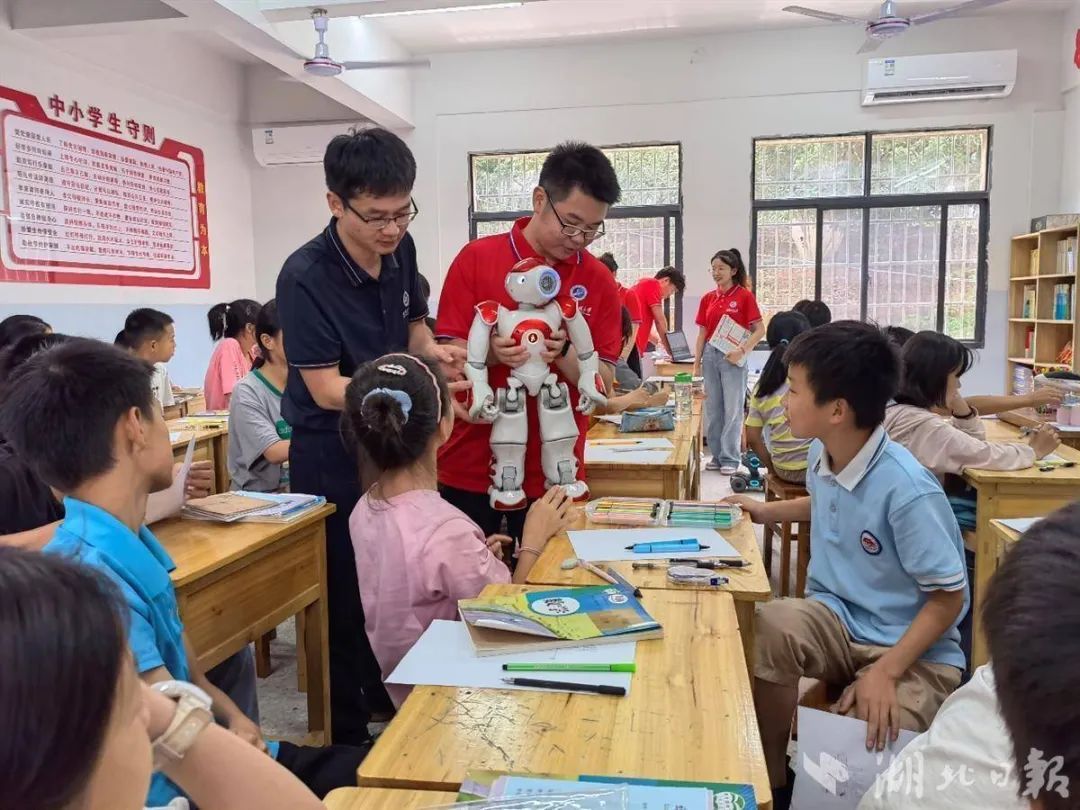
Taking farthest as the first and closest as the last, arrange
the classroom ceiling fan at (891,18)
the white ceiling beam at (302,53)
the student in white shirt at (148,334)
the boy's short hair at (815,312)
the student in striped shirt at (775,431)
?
the boy's short hair at (815,312), the white ceiling beam at (302,53), the classroom ceiling fan at (891,18), the student in white shirt at (148,334), the student in striped shirt at (775,431)

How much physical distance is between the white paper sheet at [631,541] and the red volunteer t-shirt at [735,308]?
4434 mm

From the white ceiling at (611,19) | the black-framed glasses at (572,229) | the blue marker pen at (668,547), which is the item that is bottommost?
the blue marker pen at (668,547)

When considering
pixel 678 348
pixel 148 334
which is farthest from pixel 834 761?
pixel 678 348

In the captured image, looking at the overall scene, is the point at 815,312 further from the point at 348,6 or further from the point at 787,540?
the point at 348,6

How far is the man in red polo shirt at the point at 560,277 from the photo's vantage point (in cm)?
182

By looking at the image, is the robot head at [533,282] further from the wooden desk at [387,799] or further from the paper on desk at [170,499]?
the wooden desk at [387,799]

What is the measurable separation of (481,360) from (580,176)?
483mm

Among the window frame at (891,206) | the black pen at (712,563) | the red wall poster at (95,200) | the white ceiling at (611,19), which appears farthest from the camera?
the window frame at (891,206)

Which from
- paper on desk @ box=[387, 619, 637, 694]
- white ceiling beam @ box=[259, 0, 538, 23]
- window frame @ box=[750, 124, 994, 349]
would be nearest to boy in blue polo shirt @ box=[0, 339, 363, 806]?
paper on desk @ box=[387, 619, 637, 694]

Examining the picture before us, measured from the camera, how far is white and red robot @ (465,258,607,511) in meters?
1.85

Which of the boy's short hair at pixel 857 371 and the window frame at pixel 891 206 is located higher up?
the window frame at pixel 891 206

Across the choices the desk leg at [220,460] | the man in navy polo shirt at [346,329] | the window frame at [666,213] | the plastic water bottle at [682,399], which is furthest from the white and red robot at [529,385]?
the window frame at [666,213]

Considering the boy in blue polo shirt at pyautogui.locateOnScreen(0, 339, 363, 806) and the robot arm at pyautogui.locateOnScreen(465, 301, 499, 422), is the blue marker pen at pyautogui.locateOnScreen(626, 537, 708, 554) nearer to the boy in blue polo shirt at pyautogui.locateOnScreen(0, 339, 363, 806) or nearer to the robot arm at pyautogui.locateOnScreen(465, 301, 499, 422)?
the robot arm at pyautogui.locateOnScreen(465, 301, 499, 422)

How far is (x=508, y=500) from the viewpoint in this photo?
188 centimetres
